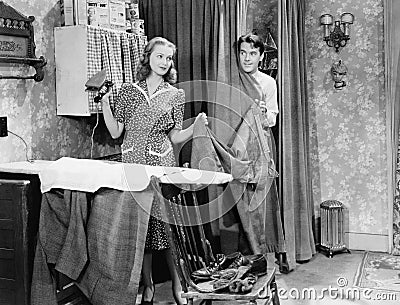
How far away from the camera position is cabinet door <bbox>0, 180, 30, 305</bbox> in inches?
132

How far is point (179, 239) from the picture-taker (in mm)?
3133

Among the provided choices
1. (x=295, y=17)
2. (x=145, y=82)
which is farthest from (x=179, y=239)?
A: (x=295, y=17)

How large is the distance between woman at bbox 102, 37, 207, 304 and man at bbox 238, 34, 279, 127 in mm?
657

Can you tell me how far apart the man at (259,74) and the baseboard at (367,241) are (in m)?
1.38

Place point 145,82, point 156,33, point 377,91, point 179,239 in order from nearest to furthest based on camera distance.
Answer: point 179,239 → point 145,82 → point 156,33 → point 377,91

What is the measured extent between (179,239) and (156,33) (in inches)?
87.8

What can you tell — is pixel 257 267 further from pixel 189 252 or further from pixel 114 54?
pixel 114 54

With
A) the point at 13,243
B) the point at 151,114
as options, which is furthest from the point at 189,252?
the point at 151,114

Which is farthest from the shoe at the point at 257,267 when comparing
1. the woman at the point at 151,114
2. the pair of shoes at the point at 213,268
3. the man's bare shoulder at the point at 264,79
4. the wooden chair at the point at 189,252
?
the man's bare shoulder at the point at 264,79

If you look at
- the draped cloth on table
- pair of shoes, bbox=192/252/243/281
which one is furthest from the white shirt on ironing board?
the draped cloth on table

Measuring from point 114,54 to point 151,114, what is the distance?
59cm

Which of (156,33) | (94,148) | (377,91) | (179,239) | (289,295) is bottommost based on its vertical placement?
(289,295)

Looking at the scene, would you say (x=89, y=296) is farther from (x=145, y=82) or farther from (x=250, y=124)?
(x=250, y=124)

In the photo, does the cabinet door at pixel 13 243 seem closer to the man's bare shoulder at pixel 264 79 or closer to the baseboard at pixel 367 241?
the man's bare shoulder at pixel 264 79
